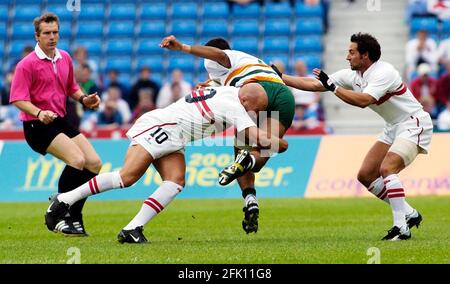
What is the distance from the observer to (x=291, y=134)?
21891 mm

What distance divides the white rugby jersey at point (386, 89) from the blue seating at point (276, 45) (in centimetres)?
1439

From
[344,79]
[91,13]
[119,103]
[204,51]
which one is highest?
[204,51]

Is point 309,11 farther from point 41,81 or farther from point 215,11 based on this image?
point 41,81

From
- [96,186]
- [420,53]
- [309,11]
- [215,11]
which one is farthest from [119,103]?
[96,186]

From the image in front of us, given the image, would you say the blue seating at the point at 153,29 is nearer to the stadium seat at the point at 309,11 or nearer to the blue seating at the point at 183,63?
the blue seating at the point at 183,63

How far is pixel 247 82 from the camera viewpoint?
12.8m

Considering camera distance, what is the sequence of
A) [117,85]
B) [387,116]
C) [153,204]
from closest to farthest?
[153,204], [387,116], [117,85]

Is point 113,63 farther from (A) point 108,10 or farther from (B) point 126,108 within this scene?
(B) point 126,108

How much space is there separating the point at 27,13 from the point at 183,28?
4.24 meters

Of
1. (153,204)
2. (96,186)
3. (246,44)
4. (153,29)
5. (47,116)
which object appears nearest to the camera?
(153,204)

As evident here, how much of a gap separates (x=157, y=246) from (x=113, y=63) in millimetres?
16928

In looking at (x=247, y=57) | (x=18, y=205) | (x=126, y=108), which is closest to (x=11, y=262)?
(x=247, y=57)

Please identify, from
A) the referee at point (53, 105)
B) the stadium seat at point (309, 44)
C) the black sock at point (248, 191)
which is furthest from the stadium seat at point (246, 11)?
the black sock at point (248, 191)

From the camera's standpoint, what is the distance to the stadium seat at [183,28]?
28.2 m
